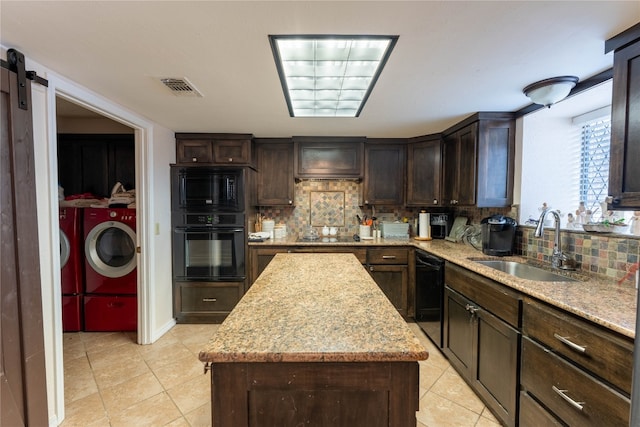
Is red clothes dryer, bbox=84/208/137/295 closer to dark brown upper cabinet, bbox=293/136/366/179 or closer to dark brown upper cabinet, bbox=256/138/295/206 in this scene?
dark brown upper cabinet, bbox=256/138/295/206

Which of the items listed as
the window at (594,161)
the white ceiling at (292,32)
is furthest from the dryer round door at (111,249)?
the window at (594,161)

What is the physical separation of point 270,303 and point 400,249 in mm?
2177

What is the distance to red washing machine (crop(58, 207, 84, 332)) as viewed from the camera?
2750 mm

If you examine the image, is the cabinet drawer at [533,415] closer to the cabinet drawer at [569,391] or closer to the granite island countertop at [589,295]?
the cabinet drawer at [569,391]

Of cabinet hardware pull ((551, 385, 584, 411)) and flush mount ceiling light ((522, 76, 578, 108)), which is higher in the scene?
flush mount ceiling light ((522, 76, 578, 108))

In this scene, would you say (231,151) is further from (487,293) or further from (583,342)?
(583,342)

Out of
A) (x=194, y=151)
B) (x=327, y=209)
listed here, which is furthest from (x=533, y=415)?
(x=194, y=151)

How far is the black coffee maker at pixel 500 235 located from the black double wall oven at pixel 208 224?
250 centimetres

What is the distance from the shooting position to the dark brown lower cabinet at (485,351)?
1.56 metres

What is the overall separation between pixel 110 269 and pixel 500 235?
152 inches

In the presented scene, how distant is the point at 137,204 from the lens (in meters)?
2.60

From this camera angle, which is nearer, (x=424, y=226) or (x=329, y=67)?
(x=329, y=67)

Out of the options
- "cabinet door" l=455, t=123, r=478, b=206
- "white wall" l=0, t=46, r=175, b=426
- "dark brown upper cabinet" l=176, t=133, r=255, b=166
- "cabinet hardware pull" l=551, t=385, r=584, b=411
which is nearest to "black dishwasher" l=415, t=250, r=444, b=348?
"cabinet door" l=455, t=123, r=478, b=206

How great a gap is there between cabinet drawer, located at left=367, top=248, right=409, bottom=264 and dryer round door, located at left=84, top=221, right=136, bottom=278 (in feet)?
8.48
